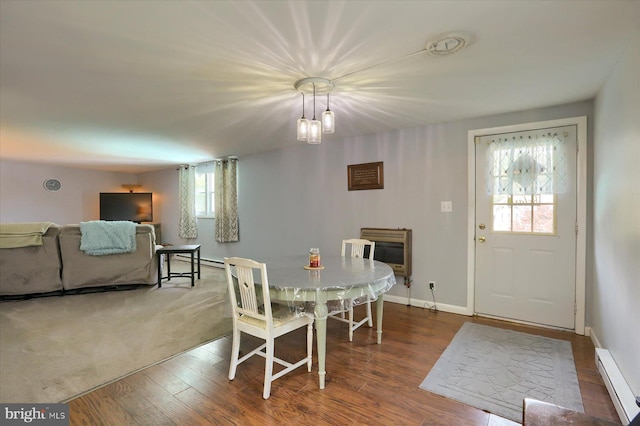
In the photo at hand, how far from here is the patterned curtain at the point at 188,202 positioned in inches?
260

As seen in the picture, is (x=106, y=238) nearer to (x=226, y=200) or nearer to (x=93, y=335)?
(x=93, y=335)

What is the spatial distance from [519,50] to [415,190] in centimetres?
196

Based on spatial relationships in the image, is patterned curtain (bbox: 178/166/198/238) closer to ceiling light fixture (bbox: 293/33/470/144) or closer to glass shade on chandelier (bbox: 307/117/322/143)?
ceiling light fixture (bbox: 293/33/470/144)

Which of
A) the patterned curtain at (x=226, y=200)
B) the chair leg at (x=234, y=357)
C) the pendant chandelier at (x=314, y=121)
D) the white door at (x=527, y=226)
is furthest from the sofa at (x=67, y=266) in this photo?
the white door at (x=527, y=226)

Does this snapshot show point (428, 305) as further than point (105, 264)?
No

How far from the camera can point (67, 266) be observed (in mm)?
4234

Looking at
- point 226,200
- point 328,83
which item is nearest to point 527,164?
point 328,83

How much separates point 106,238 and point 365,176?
12.4 feet

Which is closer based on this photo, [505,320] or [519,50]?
[519,50]

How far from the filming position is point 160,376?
7.12 feet

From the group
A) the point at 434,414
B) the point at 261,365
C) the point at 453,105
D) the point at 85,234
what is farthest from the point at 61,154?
the point at 434,414

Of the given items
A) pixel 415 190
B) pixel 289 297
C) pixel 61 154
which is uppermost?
pixel 61 154

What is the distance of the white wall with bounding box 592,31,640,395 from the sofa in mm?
5227

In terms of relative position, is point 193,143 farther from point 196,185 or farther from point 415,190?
point 415,190
